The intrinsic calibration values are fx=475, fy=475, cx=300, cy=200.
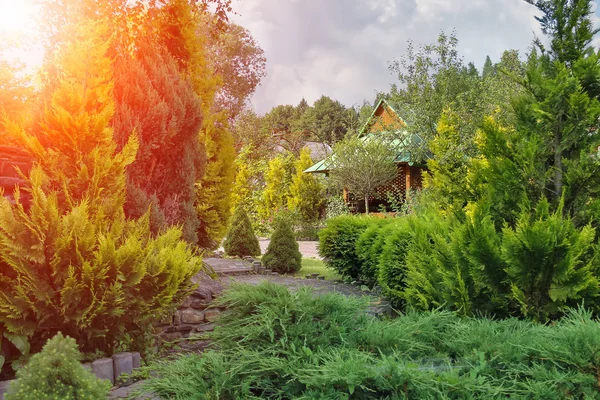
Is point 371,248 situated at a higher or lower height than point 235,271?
higher

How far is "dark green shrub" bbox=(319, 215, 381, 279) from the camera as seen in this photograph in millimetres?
8742

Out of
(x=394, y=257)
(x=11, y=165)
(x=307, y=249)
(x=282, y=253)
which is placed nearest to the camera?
(x=11, y=165)

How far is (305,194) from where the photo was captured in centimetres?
2025

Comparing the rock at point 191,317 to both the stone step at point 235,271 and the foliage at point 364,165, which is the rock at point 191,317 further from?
the foliage at point 364,165

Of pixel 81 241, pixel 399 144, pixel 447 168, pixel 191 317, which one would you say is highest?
pixel 399 144

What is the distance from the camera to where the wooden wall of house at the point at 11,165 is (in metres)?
4.47

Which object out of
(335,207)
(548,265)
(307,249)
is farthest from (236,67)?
(548,265)

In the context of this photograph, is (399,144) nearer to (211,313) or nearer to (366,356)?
(211,313)

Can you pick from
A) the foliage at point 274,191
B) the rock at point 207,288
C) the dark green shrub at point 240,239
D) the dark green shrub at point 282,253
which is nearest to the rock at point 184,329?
the rock at point 207,288

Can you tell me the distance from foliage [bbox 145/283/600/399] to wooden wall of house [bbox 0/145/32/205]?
99.3 inches

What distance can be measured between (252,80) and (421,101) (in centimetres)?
841

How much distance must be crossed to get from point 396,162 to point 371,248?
13.4 m

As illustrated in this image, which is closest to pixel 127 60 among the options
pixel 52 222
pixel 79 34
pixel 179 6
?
pixel 79 34

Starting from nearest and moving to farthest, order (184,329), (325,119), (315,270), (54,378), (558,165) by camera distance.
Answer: (54,378) → (558,165) → (184,329) → (315,270) → (325,119)
